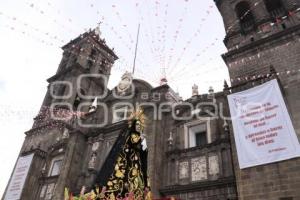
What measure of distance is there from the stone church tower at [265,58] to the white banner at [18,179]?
15.7 m

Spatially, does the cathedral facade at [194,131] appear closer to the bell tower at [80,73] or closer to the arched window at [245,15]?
the arched window at [245,15]

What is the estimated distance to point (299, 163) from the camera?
→ 10.9 metres

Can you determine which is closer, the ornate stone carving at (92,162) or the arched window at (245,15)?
the ornate stone carving at (92,162)

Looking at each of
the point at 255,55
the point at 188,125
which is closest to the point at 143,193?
the point at 188,125

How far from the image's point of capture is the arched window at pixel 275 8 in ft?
58.8

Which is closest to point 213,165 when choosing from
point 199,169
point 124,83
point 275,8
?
point 199,169

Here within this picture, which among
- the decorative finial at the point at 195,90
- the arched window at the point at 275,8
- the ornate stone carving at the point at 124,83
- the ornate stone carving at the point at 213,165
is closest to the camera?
the ornate stone carving at the point at 213,165

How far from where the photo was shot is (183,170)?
49.6 ft

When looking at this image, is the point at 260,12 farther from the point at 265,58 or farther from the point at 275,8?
the point at 265,58

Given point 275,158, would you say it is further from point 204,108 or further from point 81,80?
point 81,80

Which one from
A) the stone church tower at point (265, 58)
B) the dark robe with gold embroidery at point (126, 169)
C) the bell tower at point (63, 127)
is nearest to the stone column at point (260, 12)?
the stone church tower at point (265, 58)

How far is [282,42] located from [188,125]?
22.5 ft

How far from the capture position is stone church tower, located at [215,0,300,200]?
11.1 meters

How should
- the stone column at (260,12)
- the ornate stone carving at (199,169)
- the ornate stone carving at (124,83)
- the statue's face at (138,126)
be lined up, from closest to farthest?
the statue's face at (138,126) < the ornate stone carving at (199,169) < the stone column at (260,12) < the ornate stone carving at (124,83)
